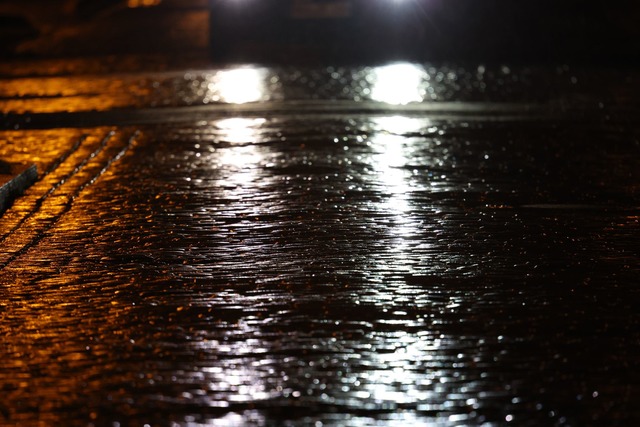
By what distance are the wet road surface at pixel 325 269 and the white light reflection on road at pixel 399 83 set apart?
153 cm

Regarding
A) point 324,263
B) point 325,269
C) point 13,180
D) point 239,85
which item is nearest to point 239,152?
point 13,180

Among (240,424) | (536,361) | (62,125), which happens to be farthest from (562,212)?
(62,125)

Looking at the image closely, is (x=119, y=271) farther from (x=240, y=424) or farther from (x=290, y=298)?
(x=240, y=424)

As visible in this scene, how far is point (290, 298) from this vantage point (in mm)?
6395

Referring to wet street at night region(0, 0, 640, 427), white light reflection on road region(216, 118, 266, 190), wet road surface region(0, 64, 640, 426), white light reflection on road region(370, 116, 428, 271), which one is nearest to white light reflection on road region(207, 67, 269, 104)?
wet street at night region(0, 0, 640, 427)

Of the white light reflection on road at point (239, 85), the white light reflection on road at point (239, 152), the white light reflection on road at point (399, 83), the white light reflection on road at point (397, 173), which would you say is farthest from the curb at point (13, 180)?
the white light reflection on road at point (399, 83)

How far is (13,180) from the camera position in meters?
9.47

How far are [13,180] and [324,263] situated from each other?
137 inches

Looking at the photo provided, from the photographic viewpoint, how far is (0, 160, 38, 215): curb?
9.13 m

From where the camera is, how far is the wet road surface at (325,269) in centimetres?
499

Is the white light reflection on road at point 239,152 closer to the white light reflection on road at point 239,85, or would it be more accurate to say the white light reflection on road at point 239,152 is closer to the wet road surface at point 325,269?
the wet road surface at point 325,269

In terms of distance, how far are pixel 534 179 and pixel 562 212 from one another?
1.29 m

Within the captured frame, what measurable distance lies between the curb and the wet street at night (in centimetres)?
9

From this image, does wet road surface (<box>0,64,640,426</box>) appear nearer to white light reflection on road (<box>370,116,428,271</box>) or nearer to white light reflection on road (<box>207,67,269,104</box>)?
white light reflection on road (<box>370,116,428,271</box>)
